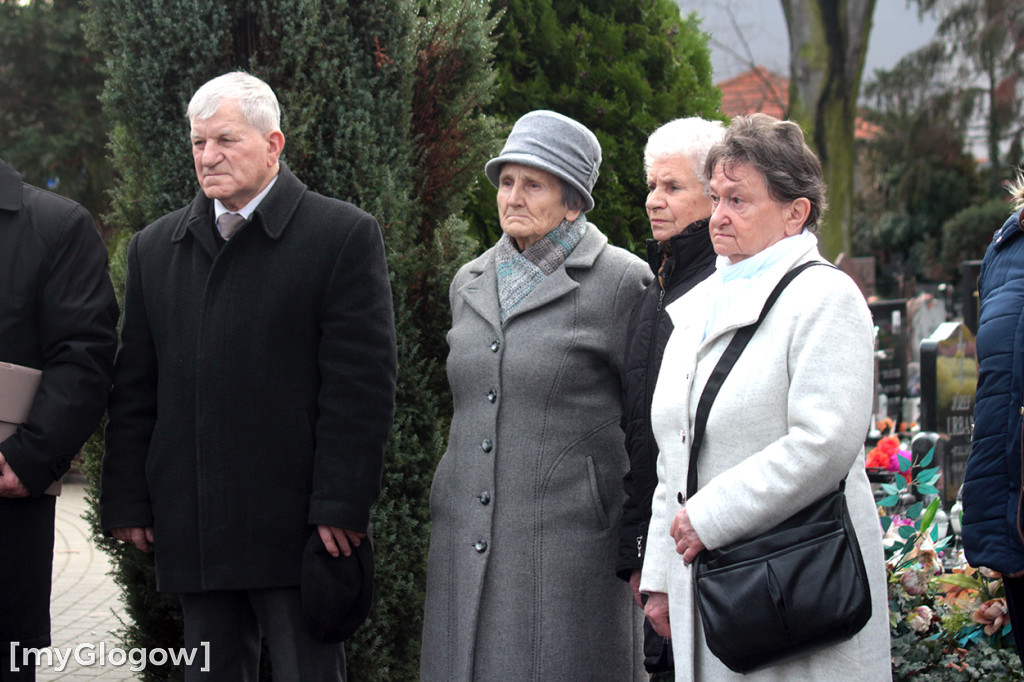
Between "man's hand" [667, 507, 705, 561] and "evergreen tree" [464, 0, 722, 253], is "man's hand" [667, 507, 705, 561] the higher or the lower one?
the lower one

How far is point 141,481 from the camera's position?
3094 millimetres

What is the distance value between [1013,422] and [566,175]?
1467 millimetres

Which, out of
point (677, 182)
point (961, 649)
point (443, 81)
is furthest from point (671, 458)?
point (443, 81)

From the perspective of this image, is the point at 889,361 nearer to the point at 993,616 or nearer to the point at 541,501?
the point at 993,616

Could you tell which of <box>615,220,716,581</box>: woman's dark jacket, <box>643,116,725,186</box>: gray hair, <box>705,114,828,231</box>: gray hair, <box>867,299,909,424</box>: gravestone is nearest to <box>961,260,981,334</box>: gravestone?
<box>867,299,909,424</box>: gravestone

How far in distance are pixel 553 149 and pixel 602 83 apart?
201cm

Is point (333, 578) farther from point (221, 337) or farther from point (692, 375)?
point (692, 375)

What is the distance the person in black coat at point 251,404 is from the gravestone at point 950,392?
4.61 m

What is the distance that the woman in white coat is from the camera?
7.71 feet

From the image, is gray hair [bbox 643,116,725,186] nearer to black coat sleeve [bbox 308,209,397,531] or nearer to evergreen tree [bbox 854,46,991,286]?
black coat sleeve [bbox 308,209,397,531]

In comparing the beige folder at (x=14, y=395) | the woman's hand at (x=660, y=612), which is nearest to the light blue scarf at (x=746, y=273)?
the woman's hand at (x=660, y=612)

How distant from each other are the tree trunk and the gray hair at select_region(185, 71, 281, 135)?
15578 millimetres

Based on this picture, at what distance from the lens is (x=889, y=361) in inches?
457

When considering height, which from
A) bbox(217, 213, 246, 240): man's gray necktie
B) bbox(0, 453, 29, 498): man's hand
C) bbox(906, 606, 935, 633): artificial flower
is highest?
bbox(217, 213, 246, 240): man's gray necktie
